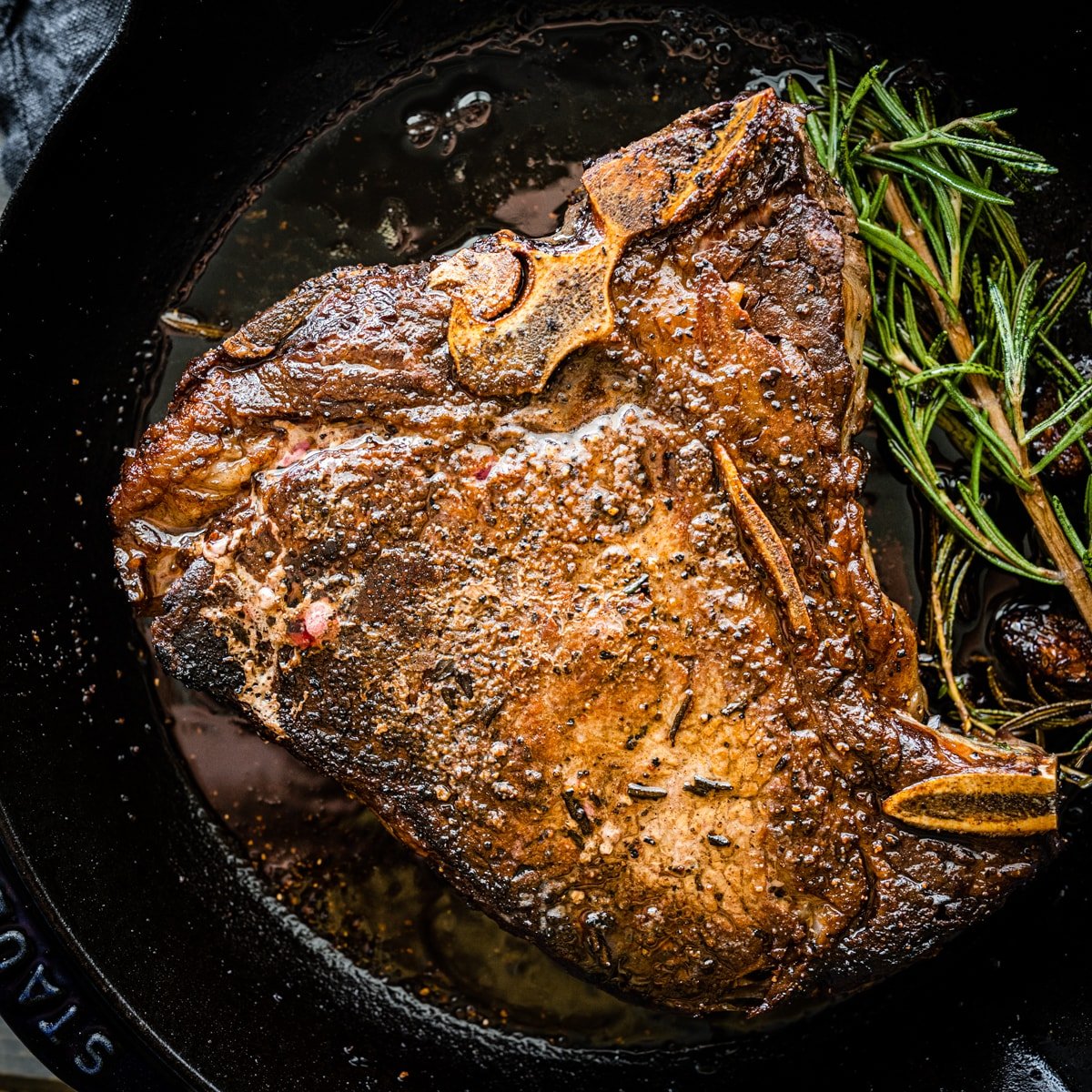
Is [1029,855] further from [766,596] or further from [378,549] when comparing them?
[378,549]

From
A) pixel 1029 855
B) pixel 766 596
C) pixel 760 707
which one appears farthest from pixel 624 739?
pixel 1029 855

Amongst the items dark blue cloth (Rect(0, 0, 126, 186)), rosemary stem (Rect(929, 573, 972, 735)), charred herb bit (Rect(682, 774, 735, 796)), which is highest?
dark blue cloth (Rect(0, 0, 126, 186))

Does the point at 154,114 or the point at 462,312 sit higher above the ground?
the point at 154,114

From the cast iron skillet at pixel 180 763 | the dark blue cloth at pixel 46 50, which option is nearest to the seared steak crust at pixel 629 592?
the cast iron skillet at pixel 180 763

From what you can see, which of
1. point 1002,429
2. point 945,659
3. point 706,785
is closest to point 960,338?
point 1002,429

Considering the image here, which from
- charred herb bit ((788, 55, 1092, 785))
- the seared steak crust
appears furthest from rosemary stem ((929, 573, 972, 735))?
the seared steak crust

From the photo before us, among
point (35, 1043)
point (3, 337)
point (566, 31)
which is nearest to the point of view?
point (35, 1043)

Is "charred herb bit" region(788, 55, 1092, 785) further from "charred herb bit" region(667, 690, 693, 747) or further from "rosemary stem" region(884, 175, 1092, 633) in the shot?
"charred herb bit" region(667, 690, 693, 747)

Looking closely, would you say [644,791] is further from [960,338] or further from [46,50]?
[46,50]
